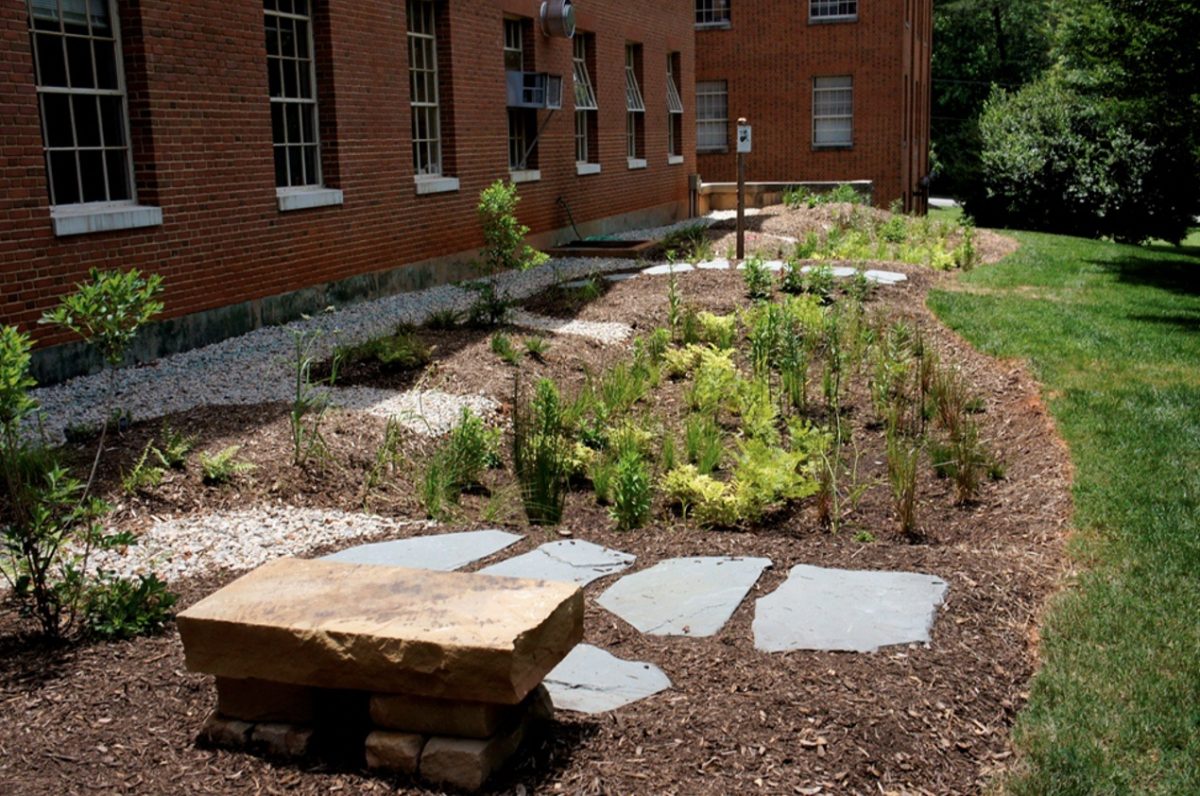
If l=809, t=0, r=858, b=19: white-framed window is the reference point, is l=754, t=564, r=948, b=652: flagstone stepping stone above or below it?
below

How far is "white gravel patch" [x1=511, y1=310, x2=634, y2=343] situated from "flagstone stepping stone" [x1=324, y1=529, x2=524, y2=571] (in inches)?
198

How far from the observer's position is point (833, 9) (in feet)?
94.5

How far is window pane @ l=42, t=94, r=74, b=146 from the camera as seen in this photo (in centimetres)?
845

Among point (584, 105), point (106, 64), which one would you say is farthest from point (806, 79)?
point (106, 64)

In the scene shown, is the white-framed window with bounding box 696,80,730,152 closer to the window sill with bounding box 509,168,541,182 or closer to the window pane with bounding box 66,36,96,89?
the window sill with bounding box 509,168,541,182

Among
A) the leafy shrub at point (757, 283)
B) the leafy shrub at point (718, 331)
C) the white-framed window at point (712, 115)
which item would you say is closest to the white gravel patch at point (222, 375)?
the leafy shrub at point (718, 331)

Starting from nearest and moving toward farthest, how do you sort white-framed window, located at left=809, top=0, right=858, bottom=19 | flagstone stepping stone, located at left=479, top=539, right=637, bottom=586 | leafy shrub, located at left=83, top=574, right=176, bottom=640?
leafy shrub, located at left=83, top=574, right=176, bottom=640 → flagstone stepping stone, located at left=479, top=539, right=637, bottom=586 → white-framed window, located at left=809, top=0, right=858, bottom=19

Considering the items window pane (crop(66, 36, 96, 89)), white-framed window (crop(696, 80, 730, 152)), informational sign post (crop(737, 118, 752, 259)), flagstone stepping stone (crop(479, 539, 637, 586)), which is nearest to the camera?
flagstone stepping stone (crop(479, 539, 637, 586))

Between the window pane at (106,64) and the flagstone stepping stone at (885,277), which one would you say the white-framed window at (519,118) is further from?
the window pane at (106,64)

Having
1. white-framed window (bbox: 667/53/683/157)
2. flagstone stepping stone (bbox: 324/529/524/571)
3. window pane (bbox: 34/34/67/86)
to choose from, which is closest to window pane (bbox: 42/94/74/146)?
window pane (bbox: 34/34/67/86)

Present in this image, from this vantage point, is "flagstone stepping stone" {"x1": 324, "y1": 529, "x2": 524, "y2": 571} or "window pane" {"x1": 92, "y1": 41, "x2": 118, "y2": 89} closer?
"flagstone stepping stone" {"x1": 324, "y1": 529, "x2": 524, "y2": 571}

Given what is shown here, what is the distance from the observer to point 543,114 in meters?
16.8

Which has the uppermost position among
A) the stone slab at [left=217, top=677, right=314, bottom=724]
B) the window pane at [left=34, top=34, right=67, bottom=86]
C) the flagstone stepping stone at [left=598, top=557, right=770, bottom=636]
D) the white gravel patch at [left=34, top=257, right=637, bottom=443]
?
the window pane at [left=34, top=34, right=67, bottom=86]

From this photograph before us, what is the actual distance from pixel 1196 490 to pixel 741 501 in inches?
86.8
